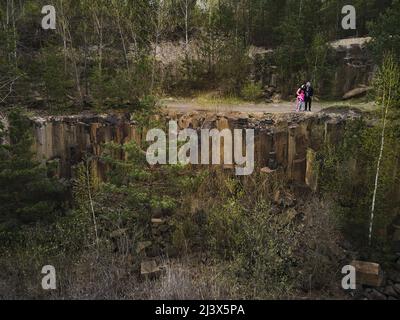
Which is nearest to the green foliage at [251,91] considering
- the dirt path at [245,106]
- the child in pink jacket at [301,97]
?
the dirt path at [245,106]

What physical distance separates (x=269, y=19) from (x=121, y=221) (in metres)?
18.4

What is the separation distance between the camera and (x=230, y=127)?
49.1ft

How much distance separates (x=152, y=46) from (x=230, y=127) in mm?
12610

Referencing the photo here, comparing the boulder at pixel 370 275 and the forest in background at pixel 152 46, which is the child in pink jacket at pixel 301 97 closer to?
the forest in background at pixel 152 46

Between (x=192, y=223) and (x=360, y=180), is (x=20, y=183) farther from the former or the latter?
(x=360, y=180)

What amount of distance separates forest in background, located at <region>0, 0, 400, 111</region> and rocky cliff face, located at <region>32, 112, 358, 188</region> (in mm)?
4200

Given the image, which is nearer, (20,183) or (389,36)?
(20,183)

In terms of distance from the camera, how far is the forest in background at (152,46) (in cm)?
1914

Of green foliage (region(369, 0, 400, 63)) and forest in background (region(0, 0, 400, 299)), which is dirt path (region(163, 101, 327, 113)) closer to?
green foliage (region(369, 0, 400, 63))

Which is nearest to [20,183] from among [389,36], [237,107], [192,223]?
[192,223]

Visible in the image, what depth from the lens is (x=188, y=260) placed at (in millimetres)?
10812

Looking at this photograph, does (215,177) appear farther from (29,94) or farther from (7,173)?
(29,94)

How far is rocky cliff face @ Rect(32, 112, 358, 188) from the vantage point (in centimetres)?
1330
